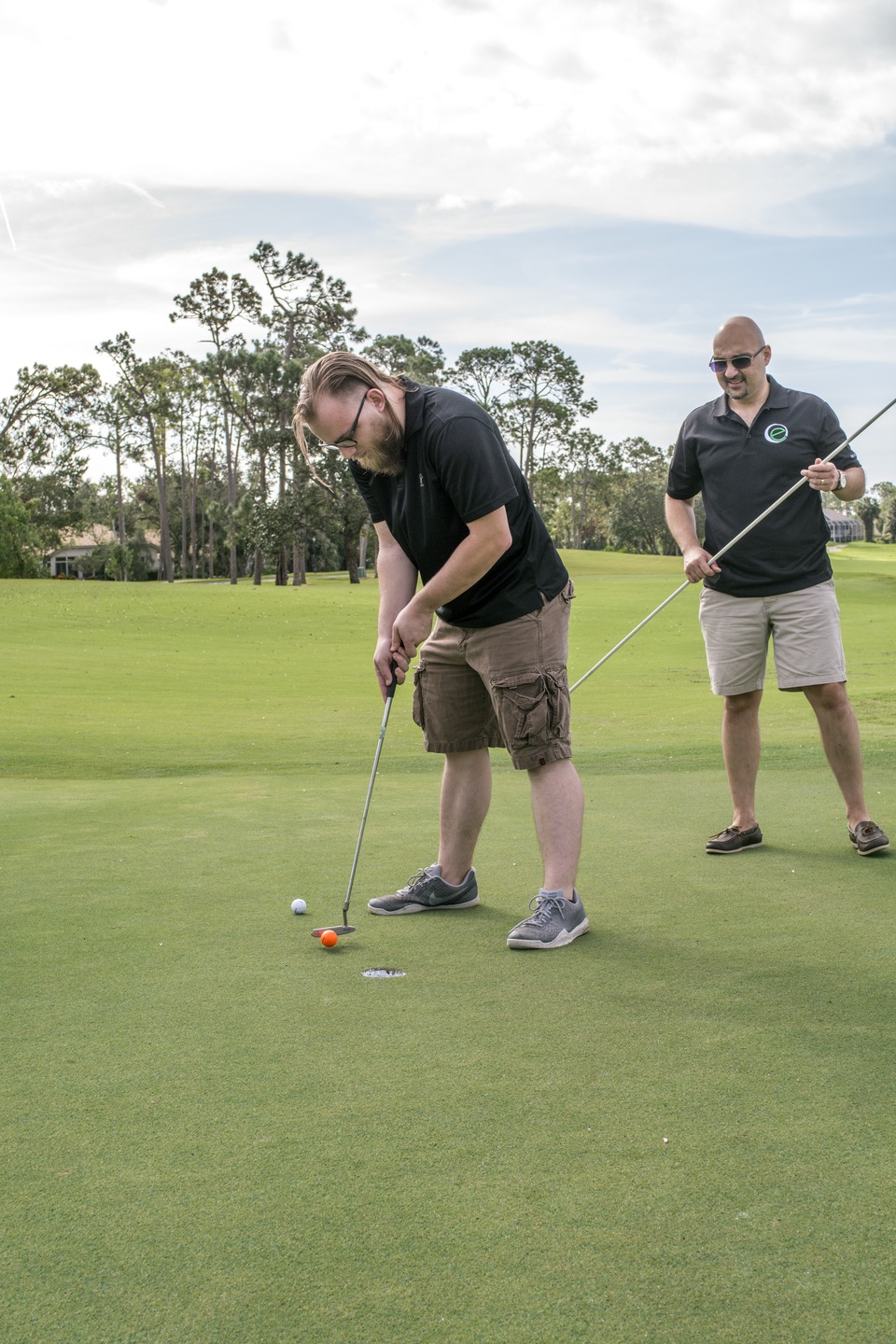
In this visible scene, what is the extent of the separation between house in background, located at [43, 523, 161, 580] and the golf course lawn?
79.2m

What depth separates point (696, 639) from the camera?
21.8 metres

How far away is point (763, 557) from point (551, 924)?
6.58ft

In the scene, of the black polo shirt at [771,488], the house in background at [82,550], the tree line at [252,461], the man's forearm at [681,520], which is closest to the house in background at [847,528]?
the tree line at [252,461]

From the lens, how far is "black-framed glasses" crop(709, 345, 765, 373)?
4.57 meters

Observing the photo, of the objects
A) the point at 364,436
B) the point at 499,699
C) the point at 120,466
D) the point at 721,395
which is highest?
the point at 120,466

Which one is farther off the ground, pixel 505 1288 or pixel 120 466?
pixel 120 466

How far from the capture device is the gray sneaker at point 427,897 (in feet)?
12.1

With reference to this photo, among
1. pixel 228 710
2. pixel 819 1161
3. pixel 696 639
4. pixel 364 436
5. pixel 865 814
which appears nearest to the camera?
pixel 819 1161

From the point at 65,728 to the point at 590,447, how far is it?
75.4 metres

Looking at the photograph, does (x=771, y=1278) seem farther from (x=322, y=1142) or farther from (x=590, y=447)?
(x=590, y=447)

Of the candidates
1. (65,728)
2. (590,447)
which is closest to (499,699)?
(65,728)

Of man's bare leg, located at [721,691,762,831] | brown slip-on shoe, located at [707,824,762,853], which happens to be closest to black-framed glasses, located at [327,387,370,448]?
brown slip-on shoe, located at [707,824,762,853]

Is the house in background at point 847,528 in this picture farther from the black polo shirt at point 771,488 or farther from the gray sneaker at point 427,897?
the gray sneaker at point 427,897

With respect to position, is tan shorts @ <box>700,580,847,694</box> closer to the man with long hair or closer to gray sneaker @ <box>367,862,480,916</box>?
the man with long hair
